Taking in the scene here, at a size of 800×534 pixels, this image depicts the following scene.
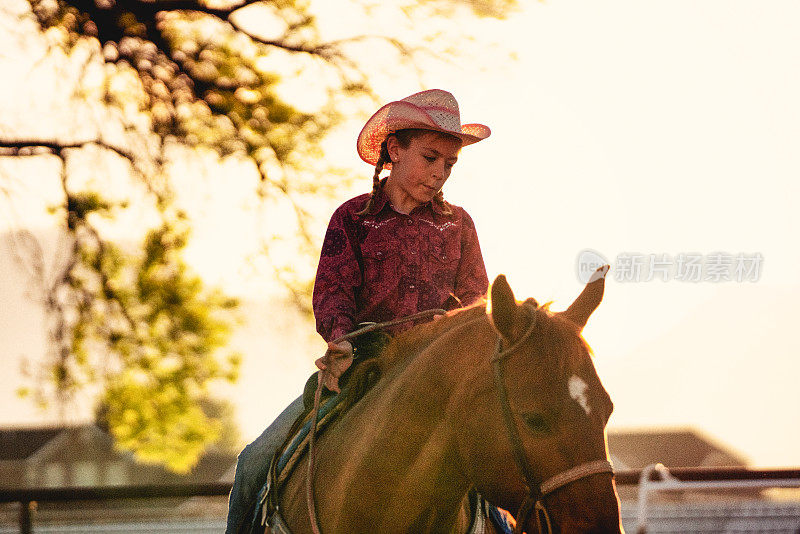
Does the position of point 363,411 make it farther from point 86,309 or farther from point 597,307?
point 86,309

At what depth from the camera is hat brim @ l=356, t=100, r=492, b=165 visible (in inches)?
91.4

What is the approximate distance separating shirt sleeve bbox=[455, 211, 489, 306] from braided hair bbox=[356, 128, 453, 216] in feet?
0.43

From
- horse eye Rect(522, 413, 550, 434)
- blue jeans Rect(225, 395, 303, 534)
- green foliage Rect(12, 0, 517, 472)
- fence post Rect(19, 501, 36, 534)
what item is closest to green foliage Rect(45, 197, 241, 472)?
green foliage Rect(12, 0, 517, 472)

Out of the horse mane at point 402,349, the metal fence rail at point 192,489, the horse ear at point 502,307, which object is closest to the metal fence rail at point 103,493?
the metal fence rail at point 192,489

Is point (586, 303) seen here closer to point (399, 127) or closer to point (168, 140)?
point (399, 127)

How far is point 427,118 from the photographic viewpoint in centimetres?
230

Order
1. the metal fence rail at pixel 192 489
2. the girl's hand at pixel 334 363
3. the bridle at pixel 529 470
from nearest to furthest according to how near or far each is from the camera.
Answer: the bridle at pixel 529 470
the girl's hand at pixel 334 363
the metal fence rail at pixel 192 489

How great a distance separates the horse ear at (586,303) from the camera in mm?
1801

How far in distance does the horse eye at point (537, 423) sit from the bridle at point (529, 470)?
0.03 metres

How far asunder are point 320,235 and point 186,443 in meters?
4.00

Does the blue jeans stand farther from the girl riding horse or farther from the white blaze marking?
the white blaze marking

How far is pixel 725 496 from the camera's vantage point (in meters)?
29.3

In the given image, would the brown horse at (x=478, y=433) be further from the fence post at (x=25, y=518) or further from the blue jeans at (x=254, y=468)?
the fence post at (x=25, y=518)

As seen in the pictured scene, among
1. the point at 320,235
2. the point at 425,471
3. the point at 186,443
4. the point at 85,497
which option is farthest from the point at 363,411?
the point at 186,443
